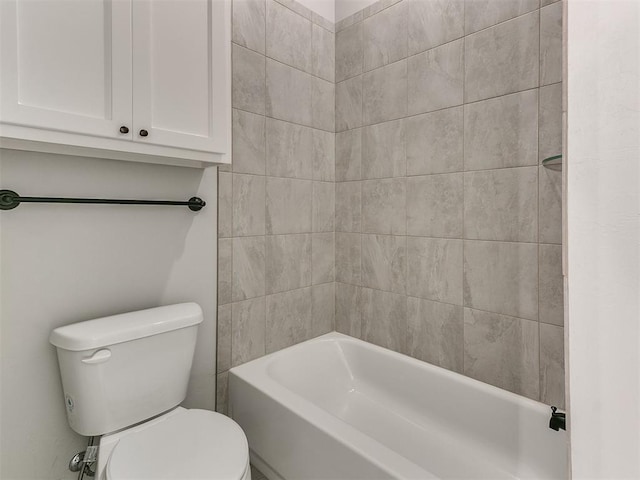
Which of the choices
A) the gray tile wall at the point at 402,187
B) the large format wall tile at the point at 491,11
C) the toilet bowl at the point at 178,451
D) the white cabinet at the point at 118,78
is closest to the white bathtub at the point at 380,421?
the gray tile wall at the point at 402,187

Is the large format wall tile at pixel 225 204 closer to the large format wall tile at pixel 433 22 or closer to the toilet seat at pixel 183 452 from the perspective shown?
the toilet seat at pixel 183 452

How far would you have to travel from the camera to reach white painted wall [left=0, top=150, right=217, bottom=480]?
121 cm

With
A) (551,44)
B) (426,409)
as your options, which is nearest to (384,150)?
(551,44)

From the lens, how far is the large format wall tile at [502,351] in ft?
4.90

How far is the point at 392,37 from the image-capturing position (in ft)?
6.26

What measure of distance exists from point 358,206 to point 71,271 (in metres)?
1.39

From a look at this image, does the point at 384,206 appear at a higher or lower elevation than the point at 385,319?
higher

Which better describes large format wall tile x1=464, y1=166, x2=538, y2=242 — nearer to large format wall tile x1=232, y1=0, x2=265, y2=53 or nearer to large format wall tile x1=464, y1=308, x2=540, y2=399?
large format wall tile x1=464, y1=308, x2=540, y2=399

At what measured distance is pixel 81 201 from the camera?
50.3 inches

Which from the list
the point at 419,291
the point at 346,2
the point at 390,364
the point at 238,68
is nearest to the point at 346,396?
the point at 390,364

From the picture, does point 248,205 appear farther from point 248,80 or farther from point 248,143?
point 248,80

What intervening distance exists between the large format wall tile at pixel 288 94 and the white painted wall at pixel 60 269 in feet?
2.05

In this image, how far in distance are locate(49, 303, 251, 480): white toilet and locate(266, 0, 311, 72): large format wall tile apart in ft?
4.55

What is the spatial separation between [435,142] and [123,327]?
1512mm
